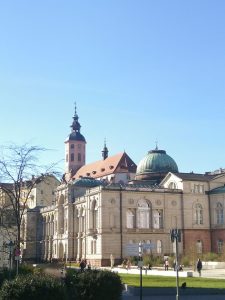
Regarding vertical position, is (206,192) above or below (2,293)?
above

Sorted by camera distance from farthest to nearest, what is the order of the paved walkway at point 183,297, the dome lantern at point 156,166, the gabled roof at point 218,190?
the dome lantern at point 156,166 < the gabled roof at point 218,190 < the paved walkway at point 183,297

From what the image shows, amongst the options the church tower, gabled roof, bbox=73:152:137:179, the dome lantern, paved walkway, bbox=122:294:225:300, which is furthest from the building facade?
the church tower

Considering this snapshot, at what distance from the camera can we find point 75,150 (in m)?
166

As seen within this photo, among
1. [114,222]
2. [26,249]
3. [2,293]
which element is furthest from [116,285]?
[26,249]

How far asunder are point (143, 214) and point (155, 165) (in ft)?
58.0

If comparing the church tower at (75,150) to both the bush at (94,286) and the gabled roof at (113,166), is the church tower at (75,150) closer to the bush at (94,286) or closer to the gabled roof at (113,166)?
the gabled roof at (113,166)

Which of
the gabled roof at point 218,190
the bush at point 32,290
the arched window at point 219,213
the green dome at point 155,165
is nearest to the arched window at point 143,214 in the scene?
the gabled roof at point 218,190

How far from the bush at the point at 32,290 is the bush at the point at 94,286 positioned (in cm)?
287

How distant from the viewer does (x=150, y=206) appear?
283ft

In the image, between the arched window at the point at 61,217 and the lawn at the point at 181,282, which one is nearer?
the lawn at the point at 181,282

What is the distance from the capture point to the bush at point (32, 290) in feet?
59.2

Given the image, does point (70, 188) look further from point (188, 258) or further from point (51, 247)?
point (188, 258)

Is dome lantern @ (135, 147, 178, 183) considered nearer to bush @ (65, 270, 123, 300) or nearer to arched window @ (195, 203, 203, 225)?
arched window @ (195, 203, 203, 225)

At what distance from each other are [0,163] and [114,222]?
44.7 m
